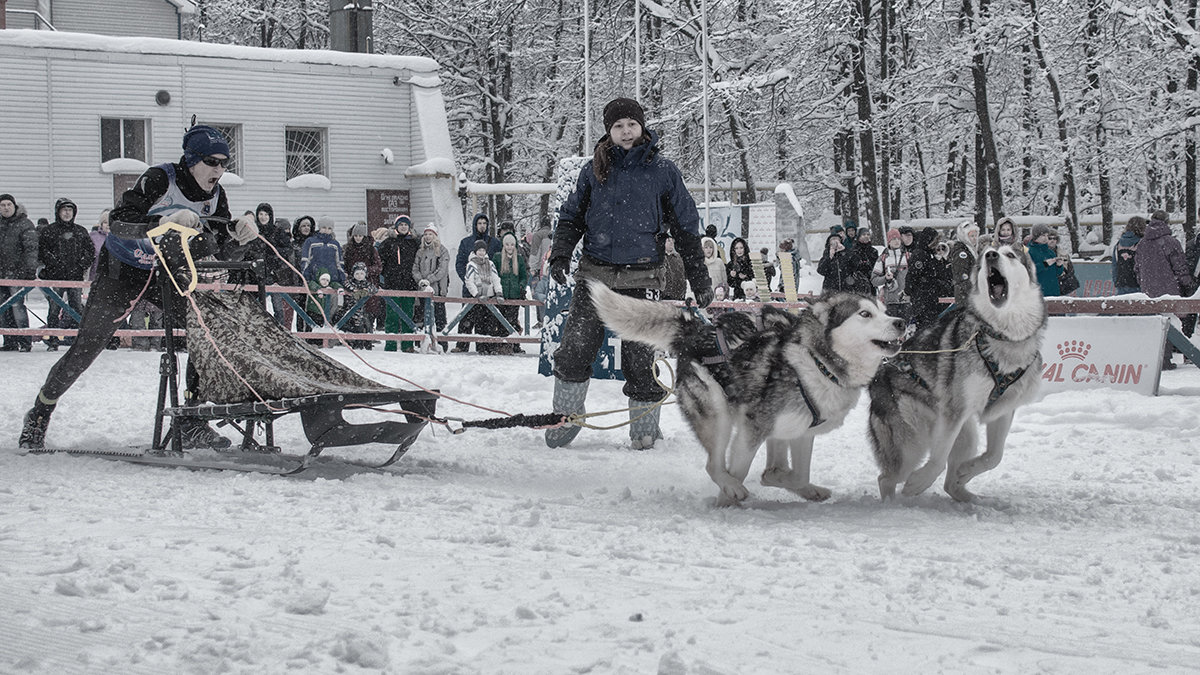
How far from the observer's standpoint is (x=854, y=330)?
14.8 feet

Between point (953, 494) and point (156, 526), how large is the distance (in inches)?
118

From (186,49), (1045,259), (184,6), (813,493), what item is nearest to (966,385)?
(813,493)

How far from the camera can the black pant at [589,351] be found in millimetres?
5965

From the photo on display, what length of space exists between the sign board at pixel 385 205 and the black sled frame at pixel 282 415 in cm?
1629

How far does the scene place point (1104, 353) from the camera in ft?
27.9

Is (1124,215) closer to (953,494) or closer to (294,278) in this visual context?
(294,278)

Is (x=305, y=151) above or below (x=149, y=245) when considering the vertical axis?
above

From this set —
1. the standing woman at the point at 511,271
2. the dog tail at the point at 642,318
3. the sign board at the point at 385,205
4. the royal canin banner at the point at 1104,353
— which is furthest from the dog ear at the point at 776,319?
the sign board at the point at 385,205

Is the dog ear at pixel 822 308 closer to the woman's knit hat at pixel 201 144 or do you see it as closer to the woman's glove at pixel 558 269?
the woman's glove at pixel 558 269

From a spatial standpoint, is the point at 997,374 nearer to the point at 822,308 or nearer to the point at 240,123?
the point at 822,308

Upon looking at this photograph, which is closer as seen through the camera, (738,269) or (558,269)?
(558,269)

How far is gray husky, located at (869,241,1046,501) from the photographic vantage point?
4.60 meters

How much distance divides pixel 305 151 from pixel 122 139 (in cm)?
310

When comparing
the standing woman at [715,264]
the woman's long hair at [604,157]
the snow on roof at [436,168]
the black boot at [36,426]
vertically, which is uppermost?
the snow on roof at [436,168]
